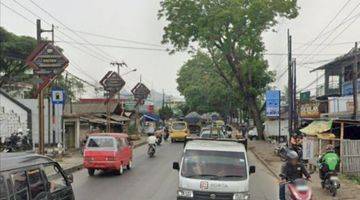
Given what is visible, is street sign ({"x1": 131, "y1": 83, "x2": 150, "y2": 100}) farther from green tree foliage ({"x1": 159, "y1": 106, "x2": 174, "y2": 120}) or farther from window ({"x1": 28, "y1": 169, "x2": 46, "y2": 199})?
window ({"x1": 28, "y1": 169, "x2": 46, "y2": 199})

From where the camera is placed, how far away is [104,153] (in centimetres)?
2462

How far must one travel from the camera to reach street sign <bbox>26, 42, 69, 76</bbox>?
27156 millimetres

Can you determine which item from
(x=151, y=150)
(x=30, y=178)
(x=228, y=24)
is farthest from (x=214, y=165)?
(x=228, y=24)

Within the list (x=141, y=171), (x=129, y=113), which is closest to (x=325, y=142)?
(x=141, y=171)

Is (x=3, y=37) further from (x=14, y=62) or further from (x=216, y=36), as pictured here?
(x=216, y=36)

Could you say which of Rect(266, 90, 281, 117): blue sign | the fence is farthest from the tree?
the fence

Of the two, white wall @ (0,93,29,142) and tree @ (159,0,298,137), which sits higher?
tree @ (159,0,298,137)

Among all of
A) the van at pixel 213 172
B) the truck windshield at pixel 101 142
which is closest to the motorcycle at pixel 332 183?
the van at pixel 213 172

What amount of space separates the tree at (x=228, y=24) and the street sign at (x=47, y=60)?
2408 cm

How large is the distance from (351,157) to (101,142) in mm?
10224

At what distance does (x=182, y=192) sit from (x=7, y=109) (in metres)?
29.7

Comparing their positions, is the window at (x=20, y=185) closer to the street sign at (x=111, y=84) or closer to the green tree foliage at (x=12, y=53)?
the street sign at (x=111, y=84)

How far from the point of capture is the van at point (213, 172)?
43.3 ft

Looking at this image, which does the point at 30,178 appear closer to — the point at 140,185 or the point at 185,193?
the point at 185,193
